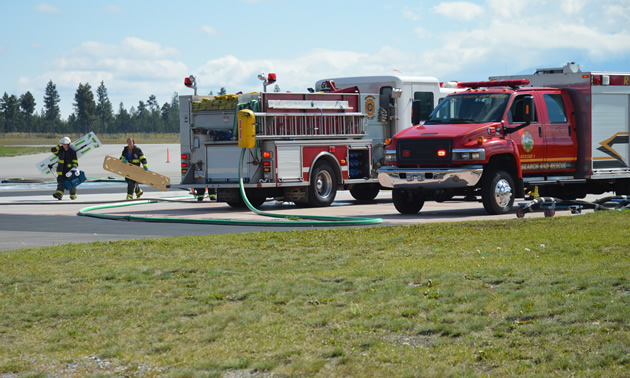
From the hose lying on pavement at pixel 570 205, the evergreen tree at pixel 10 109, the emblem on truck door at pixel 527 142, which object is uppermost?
the evergreen tree at pixel 10 109

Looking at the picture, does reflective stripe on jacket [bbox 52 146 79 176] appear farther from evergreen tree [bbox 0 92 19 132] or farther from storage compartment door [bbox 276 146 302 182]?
evergreen tree [bbox 0 92 19 132]

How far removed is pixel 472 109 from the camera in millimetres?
18016

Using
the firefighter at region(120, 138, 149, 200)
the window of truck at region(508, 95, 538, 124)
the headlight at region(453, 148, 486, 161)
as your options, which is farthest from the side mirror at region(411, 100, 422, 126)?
the firefighter at region(120, 138, 149, 200)

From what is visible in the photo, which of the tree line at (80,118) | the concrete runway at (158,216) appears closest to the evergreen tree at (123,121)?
the tree line at (80,118)

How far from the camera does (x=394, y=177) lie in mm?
17844

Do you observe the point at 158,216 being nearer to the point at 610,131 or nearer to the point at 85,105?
the point at 610,131

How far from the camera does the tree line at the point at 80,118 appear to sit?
164875 mm

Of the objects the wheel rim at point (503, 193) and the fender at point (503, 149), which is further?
the wheel rim at point (503, 193)

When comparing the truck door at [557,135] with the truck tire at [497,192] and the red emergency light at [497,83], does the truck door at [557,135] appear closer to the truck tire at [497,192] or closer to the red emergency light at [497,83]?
the red emergency light at [497,83]

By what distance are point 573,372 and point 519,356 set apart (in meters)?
0.47

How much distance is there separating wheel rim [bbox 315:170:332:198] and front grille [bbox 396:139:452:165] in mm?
3562

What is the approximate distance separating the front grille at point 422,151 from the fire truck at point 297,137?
6.01 feet

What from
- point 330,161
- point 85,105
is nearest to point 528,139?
point 330,161

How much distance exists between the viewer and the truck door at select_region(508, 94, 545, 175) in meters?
17.8
